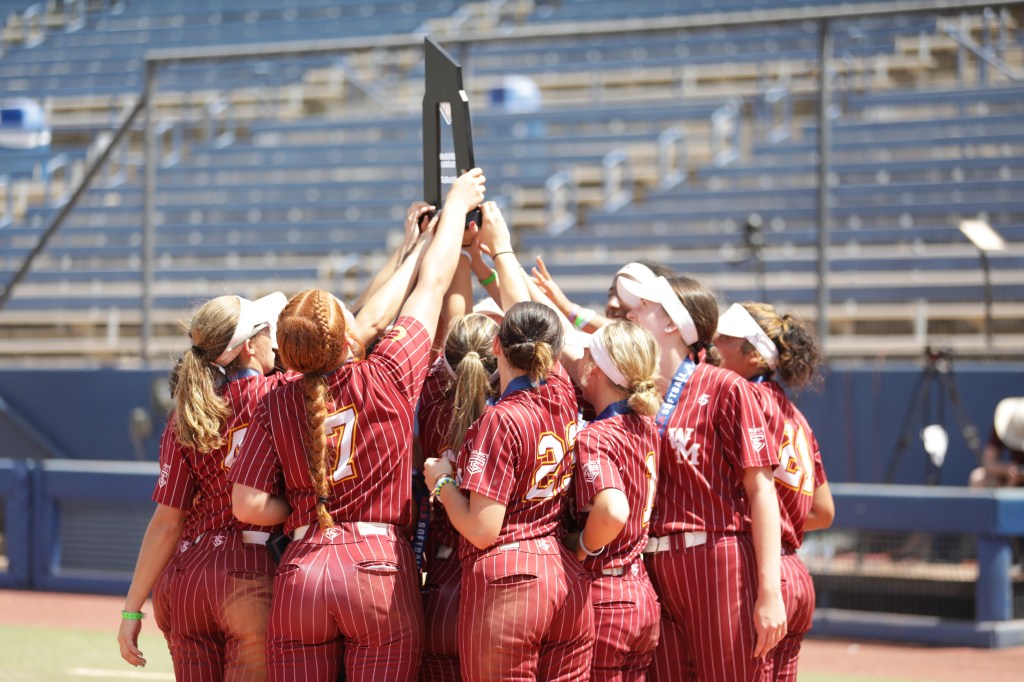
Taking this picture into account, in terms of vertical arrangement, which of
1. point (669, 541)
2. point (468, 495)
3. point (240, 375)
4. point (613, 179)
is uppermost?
point (613, 179)

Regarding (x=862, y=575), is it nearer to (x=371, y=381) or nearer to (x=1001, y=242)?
(x=1001, y=242)

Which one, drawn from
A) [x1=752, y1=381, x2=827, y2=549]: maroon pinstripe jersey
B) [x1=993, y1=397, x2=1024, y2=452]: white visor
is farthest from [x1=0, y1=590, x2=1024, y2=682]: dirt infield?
[x1=752, y1=381, x2=827, y2=549]: maroon pinstripe jersey

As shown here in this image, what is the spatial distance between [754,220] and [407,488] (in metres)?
6.06

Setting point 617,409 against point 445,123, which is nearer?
point 617,409

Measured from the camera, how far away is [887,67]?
1195cm

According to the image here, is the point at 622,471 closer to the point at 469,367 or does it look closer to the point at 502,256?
the point at 469,367

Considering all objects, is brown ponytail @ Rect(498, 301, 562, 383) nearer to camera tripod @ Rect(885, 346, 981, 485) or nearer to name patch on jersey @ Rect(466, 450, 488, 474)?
name patch on jersey @ Rect(466, 450, 488, 474)

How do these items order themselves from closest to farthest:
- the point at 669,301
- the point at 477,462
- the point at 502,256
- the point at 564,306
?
the point at 477,462 → the point at 669,301 → the point at 502,256 → the point at 564,306

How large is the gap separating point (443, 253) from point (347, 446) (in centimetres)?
72

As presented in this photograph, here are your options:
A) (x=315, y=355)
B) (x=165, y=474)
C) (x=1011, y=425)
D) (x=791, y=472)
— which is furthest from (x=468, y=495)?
(x=1011, y=425)

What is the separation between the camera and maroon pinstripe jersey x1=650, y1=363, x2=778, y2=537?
3643 mm

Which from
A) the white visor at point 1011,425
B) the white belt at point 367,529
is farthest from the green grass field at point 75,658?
the white belt at point 367,529

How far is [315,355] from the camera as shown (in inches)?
126

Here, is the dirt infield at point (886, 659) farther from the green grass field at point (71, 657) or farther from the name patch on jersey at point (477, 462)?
the name patch on jersey at point (477, 462)
